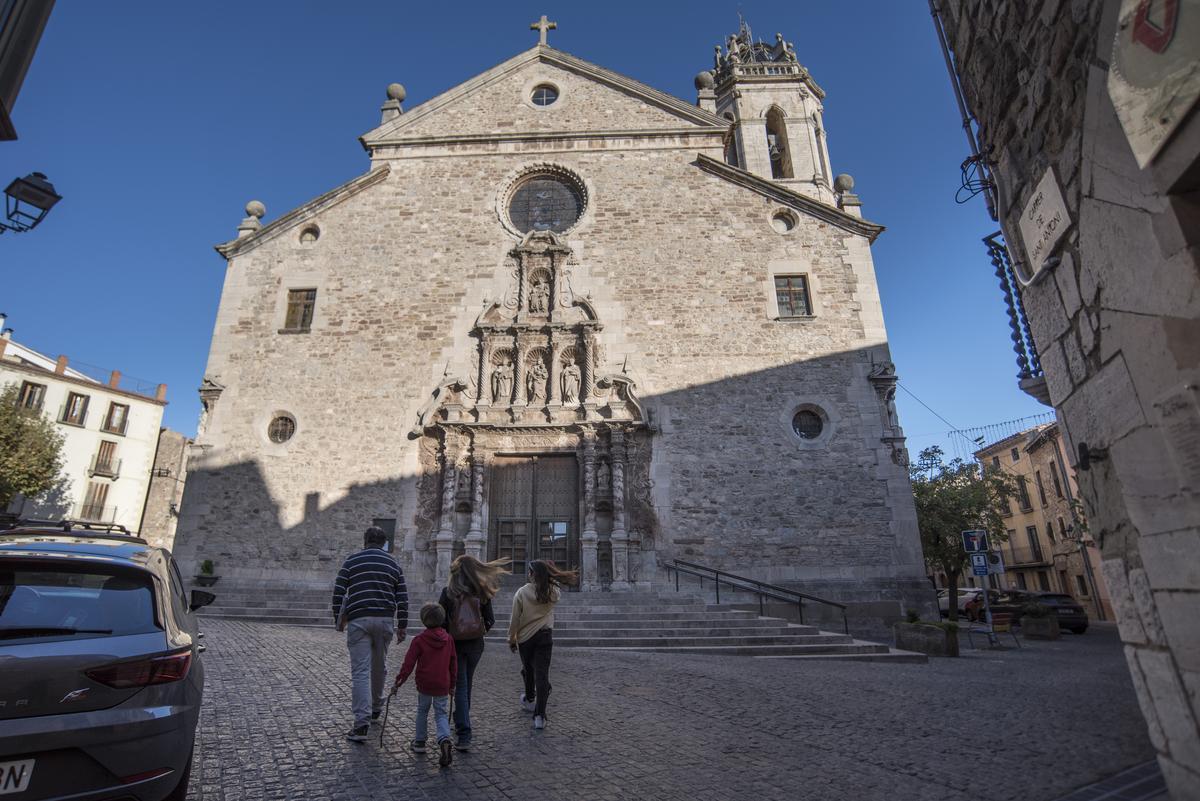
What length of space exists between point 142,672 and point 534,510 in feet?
36.4

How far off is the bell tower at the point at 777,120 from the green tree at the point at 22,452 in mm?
27642

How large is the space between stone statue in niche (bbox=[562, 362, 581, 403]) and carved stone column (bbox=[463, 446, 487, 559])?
2303mm

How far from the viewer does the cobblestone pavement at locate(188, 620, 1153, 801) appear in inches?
135

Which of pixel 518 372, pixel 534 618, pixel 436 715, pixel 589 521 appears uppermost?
pixel 518 372

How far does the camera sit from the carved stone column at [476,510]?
12945mm

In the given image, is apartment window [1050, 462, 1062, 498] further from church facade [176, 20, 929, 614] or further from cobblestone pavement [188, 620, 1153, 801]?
cobblestone pavement [188, 620, 1153, 801]

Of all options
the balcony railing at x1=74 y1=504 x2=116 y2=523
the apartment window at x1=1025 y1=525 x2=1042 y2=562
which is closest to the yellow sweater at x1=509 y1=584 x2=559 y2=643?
the balcony railing at x1=74 y1=504 x2=116 y2=523

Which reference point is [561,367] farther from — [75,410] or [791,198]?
[75,410]

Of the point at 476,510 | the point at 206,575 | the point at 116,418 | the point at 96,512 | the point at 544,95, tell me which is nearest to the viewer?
the point at 206,575

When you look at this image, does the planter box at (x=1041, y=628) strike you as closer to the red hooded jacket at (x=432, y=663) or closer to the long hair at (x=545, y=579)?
the long hair at (x=545, y=579)

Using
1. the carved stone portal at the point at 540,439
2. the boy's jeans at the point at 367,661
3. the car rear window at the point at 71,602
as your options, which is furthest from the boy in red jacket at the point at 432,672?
the carved stone portal at the point at 540,439

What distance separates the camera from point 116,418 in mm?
30844

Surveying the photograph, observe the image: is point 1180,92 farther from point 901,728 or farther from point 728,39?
point 728,39

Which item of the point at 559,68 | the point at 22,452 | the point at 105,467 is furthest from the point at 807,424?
the point at 105,467
